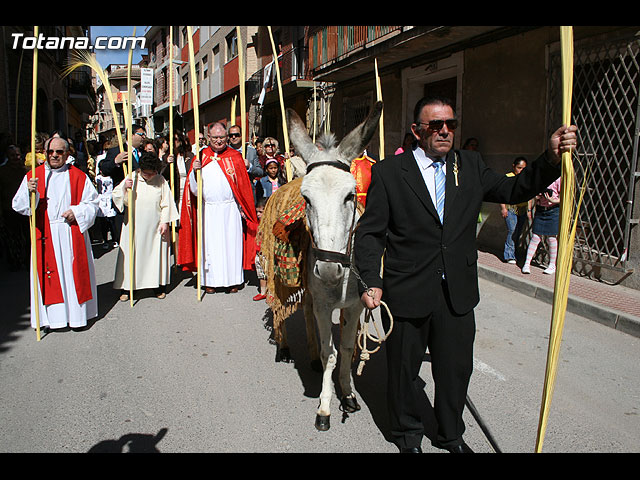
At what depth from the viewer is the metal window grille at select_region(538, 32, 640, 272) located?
670cm

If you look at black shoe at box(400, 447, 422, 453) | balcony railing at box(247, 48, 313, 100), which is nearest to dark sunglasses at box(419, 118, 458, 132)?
black shoe at box(400, 447, 422, 453)

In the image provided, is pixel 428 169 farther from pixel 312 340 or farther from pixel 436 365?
pixel 312 340

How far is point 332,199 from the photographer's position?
2705 millimetres

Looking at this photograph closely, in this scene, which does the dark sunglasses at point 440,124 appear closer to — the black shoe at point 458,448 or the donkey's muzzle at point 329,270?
the donkey's muzzle at point 329,270

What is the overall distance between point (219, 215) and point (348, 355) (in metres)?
3.67

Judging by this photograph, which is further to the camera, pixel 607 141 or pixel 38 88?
pixel 38 88

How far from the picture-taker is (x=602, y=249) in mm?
7309

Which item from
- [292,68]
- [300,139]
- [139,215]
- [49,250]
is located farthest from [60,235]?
[292,68]

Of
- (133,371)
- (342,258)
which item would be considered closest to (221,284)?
(133,371)

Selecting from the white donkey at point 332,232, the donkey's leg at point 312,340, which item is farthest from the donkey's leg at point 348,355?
the donkey's leg at point 312,340

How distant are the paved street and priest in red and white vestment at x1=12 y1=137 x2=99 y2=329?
0.26 metres

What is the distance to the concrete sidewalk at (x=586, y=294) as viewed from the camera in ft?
17.7
